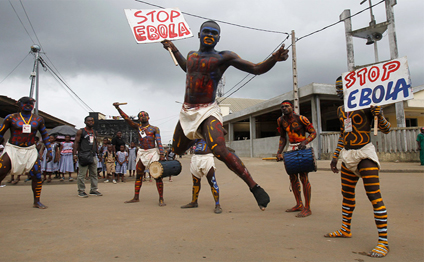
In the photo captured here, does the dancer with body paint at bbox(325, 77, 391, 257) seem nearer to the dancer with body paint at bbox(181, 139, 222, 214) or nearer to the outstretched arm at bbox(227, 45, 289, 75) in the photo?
the outstretched arm at bbox(227, 45, 289, 75)

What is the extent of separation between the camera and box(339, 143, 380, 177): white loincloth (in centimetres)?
295

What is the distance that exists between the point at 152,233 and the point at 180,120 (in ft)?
A: 4.70

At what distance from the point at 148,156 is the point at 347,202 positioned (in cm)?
426

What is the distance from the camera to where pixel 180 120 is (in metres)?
3.55

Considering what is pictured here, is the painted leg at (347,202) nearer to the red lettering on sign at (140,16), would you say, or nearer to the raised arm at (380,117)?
the raised arm at (380,117)

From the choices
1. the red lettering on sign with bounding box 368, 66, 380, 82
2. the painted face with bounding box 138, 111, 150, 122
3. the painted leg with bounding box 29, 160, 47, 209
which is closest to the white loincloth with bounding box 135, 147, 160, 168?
the painted face with bounding box 138, 111, 150, 122

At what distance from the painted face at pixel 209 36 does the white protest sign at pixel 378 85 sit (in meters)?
1.70

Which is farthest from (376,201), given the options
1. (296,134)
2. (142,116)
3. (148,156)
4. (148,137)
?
(142,116)

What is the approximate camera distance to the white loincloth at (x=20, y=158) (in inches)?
188

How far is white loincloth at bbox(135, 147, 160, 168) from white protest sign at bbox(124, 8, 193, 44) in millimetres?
2726

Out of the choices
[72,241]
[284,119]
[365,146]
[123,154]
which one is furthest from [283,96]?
[72,241]

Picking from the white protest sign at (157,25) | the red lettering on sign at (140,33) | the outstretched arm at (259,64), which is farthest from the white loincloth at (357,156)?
the red lettering on sign at (140,33)

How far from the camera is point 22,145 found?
4.93 m

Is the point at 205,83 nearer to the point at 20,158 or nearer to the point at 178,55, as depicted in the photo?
the point at 178,55
